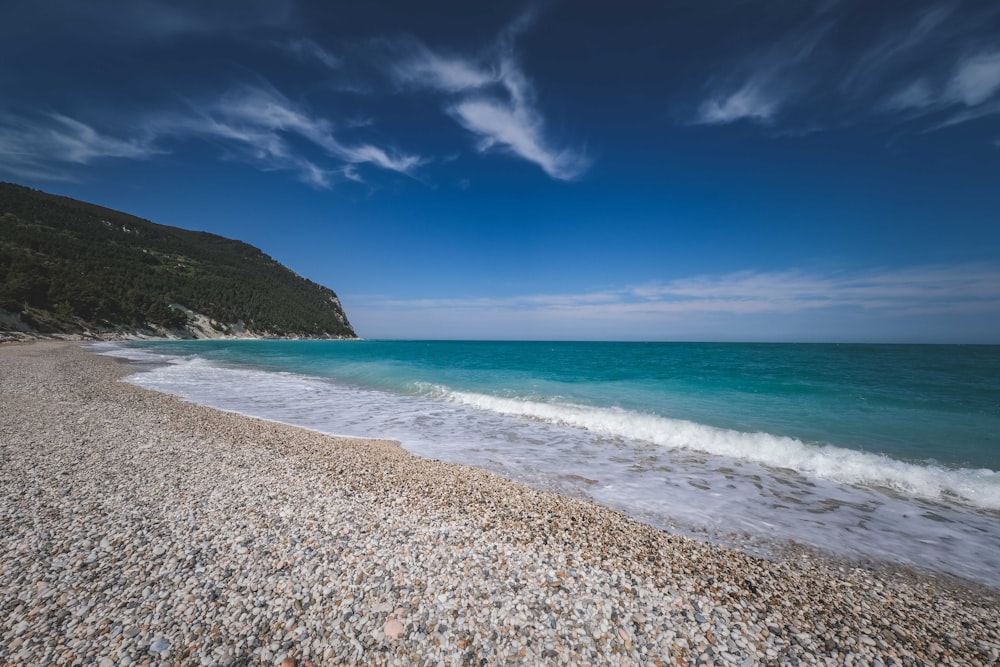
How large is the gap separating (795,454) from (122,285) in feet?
341

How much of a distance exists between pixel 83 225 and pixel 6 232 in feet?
141

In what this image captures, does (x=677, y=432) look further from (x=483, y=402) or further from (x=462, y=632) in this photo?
(x=462, y=632)

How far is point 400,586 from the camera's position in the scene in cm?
358

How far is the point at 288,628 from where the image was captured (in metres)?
2.97

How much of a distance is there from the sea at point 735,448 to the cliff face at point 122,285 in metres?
51.7

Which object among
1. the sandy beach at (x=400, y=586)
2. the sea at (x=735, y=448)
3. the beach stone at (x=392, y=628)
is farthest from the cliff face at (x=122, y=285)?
the beach stone at (x=392, y=628)

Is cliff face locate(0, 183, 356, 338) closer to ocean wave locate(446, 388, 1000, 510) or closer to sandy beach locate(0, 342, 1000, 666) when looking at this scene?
sandy beach locate(0, 342, 1000, 666)

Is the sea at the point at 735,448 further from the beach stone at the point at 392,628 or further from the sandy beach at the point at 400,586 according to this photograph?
the beach stone at the point at 392,628

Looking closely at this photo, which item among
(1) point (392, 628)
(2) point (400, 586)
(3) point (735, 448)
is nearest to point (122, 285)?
(2) point (400, 586)

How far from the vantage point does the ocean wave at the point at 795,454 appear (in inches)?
292

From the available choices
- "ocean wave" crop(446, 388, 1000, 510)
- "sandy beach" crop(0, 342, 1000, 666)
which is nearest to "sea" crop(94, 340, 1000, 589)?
"ocean wave" crop(446, 388, 1000, 510)

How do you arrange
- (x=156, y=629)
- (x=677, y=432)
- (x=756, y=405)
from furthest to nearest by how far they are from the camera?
(x=756, y=405) < (x=677, y=432) < (x=156, y=629)

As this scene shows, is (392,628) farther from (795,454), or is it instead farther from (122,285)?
(122,285)

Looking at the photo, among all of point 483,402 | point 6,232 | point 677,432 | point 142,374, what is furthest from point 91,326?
point 677,432
